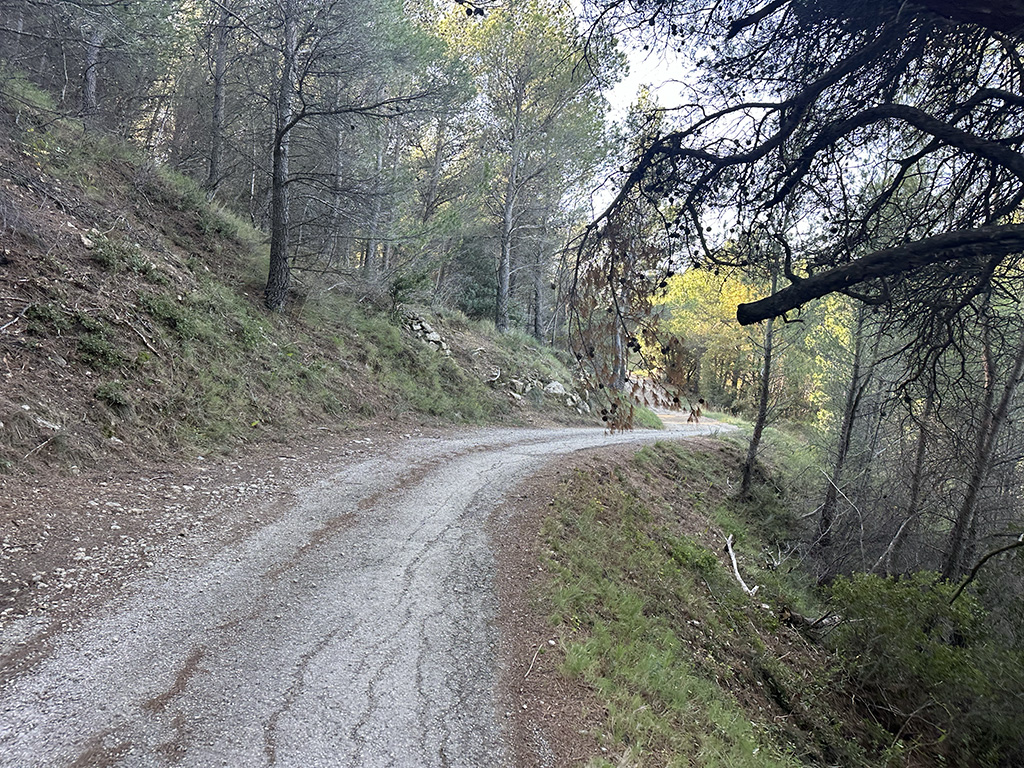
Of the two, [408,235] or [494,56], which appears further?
[494,56]

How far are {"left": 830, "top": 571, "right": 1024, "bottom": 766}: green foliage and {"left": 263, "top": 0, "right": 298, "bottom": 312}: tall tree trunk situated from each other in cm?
1117

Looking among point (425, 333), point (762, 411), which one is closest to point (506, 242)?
point (425, 333)

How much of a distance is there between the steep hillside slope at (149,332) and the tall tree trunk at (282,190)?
0.44 metres

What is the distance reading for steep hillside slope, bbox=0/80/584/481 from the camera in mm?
5797

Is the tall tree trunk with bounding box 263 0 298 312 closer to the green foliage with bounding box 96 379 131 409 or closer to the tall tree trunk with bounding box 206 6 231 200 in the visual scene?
the tall tree trunk with bounding box 206 6 231 200

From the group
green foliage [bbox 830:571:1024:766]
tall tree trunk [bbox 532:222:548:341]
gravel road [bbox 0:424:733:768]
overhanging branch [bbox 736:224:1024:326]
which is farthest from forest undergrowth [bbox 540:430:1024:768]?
tall tree trunk [bbox 532:222:548:341]

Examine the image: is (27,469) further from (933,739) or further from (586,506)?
(933,739)

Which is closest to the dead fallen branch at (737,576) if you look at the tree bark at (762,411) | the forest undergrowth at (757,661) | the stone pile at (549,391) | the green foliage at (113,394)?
the forest undergrowth at (757,661)

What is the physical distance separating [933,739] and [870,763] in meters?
0.92

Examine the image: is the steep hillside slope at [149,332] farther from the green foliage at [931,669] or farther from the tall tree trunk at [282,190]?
the green foliage at [931,669]

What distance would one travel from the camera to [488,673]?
3.30m

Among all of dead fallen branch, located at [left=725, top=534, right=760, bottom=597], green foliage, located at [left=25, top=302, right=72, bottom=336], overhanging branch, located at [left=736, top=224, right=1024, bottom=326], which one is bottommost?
dead fallen branch, located at [left=725, top=534, right=760, bottom=597]

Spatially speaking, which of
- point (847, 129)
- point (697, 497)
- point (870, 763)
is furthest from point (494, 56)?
point (870, 763)

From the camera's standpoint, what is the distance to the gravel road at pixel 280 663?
7.72 ft
